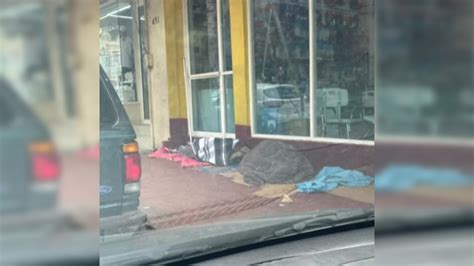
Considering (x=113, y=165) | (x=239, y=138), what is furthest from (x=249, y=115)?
(x=113, y=165)

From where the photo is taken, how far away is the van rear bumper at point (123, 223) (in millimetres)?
2357

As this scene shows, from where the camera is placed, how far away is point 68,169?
4.03 ft

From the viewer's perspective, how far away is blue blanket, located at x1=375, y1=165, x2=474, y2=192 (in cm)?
143

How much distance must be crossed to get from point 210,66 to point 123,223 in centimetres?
560

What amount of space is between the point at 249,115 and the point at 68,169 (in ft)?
20.3

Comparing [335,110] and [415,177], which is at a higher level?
[415,177]

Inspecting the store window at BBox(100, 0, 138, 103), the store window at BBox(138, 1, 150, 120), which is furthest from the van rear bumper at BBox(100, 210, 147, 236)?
the store window at BBox(138, 1, 150, 120)

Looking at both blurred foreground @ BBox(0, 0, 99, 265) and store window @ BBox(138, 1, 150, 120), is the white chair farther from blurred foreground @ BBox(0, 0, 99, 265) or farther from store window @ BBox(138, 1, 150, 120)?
blurred foreground @ BBox(0, 0, 99, 265)

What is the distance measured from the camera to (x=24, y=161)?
3.95 ft

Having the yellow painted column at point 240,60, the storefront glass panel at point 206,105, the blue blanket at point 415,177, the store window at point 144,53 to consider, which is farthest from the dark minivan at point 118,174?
the storefront glass panel at point 206,105

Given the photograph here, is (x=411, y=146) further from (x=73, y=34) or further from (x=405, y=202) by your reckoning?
(x=73, y=34)

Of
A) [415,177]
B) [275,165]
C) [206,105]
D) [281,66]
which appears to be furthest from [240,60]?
[415,177]

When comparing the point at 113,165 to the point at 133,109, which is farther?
the point at 133,109

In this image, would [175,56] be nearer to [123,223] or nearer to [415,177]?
[123,223]
